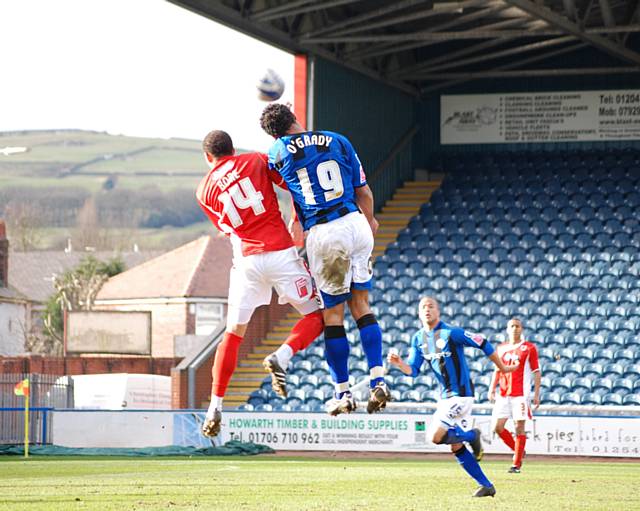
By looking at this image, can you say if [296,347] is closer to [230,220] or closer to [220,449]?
[230,220]

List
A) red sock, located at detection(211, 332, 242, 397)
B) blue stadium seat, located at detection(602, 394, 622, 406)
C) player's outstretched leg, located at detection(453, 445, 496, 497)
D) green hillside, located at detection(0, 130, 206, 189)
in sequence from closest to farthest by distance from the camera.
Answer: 1. red sock, located at detection(211, 332, 242, 397)
2. player's outstretched leg, located at detection(453, 445, 496, 497)
3. blue stadium seat, located at detection(602, 394, 622, 406)
4. green hillside, located at detection(0, 130, 206, 189)

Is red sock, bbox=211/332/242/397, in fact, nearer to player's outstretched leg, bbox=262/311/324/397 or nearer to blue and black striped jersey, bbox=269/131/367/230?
player's outstretched leg, bbox=262/311/324/397

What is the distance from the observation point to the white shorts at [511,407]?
1686cm

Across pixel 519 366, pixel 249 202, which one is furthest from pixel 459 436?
pixel 519 366

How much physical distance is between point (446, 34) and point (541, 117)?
5550 millimetres

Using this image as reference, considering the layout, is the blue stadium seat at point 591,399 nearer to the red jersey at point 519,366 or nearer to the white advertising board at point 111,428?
the red jersey at point 519,366

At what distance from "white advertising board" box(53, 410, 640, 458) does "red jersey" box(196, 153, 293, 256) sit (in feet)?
39.5

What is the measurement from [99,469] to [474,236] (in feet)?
44.4

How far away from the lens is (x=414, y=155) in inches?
1225

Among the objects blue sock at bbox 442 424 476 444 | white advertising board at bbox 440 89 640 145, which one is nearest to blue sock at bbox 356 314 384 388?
blue sock at bbox 442 424 476 444

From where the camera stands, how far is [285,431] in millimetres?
21594

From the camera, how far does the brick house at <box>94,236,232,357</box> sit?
63438 mm

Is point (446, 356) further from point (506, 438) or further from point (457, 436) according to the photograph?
point (506, 438)

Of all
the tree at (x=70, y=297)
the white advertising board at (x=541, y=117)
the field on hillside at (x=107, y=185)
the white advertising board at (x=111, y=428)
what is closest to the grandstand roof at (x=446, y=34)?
the white advertising board at (x=541, y=117)
